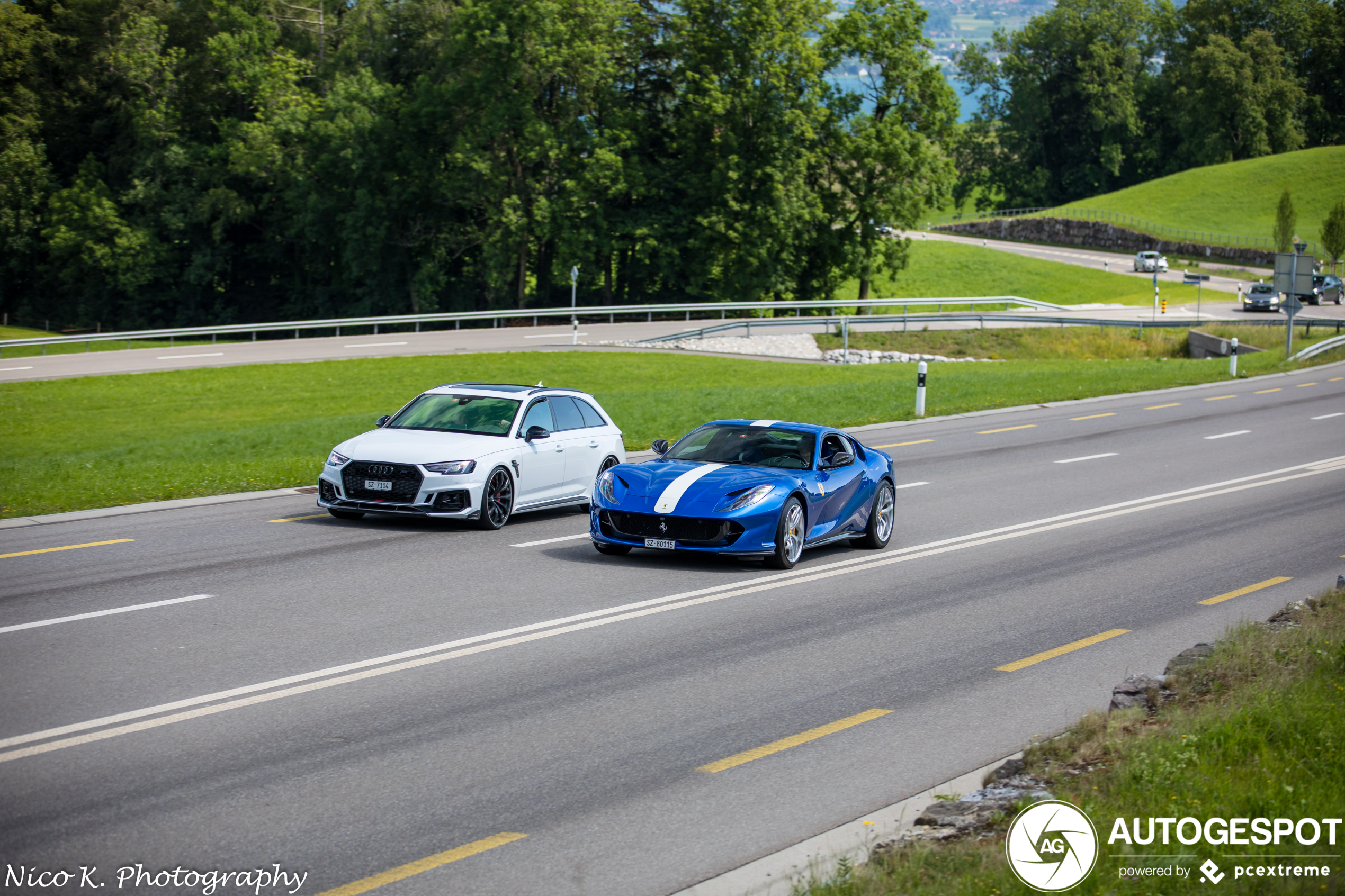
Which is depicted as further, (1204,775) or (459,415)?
(459,415)

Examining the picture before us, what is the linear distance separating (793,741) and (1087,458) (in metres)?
16.5

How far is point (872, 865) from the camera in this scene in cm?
512

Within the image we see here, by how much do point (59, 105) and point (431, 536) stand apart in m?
67.4

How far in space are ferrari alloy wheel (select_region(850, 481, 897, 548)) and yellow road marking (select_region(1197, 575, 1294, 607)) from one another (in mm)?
3533

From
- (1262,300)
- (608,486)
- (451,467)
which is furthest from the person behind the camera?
(1262,300)

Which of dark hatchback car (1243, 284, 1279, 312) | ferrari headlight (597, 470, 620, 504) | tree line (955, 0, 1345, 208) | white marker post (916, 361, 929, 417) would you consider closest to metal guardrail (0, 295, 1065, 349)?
dark hatchback car (1243, 284, 1279, 312)

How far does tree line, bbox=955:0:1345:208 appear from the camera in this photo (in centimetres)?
12475

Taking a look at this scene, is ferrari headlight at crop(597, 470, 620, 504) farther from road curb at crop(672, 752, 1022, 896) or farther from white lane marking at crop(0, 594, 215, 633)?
road curb at crop(672, 752, 1022, 896)

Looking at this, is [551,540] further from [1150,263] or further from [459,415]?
[1150,263]

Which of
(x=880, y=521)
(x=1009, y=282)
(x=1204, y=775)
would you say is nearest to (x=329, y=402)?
(x=880, y=521)

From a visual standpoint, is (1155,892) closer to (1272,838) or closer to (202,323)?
(1272,838)

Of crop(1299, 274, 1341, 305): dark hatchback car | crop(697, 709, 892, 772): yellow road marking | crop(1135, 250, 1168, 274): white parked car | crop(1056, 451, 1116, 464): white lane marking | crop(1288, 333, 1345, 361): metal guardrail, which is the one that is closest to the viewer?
crop(697, 709, 892, 772): yellow road marking

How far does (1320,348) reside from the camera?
5059cm
